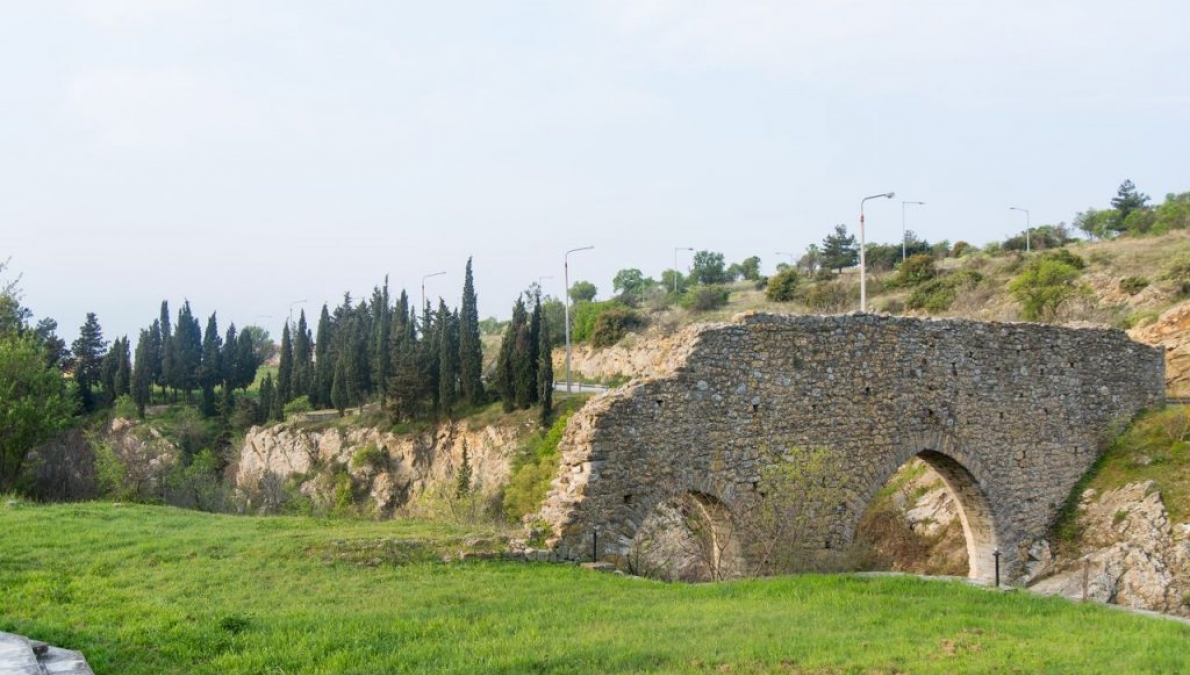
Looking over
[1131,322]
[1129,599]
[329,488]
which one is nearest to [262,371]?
[329,488]

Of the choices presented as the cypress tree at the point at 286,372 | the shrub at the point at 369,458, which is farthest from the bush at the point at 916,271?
the cypress tree at the point at 286,372

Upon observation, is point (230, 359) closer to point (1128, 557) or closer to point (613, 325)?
point (613, 325)

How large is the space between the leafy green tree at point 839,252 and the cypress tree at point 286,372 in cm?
3723

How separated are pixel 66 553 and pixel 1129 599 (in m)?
16.4

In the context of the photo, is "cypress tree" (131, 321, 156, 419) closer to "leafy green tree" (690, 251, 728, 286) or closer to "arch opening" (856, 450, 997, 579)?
"leafy green tree" (690, 251, 728, 286)

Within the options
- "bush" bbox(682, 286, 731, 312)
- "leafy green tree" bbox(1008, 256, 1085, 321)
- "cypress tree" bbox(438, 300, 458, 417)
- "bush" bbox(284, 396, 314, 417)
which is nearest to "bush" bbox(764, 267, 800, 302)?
"bush" bbox(682, 286, 731, 312)

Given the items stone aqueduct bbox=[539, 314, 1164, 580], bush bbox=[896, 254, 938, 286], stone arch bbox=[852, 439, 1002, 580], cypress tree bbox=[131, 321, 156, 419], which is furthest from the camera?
cypress tree bbox=[131, 321, 156, 419]

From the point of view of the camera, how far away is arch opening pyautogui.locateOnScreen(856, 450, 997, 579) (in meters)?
16.7

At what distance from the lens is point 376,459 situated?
1901 inches

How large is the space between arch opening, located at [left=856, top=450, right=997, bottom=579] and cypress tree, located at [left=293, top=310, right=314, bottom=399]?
46.6 metres

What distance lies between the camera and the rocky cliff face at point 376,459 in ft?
145

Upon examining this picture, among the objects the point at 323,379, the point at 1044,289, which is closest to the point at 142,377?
the point at 323,379

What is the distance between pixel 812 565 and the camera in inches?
526

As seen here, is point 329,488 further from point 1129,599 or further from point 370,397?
point 1129,599
